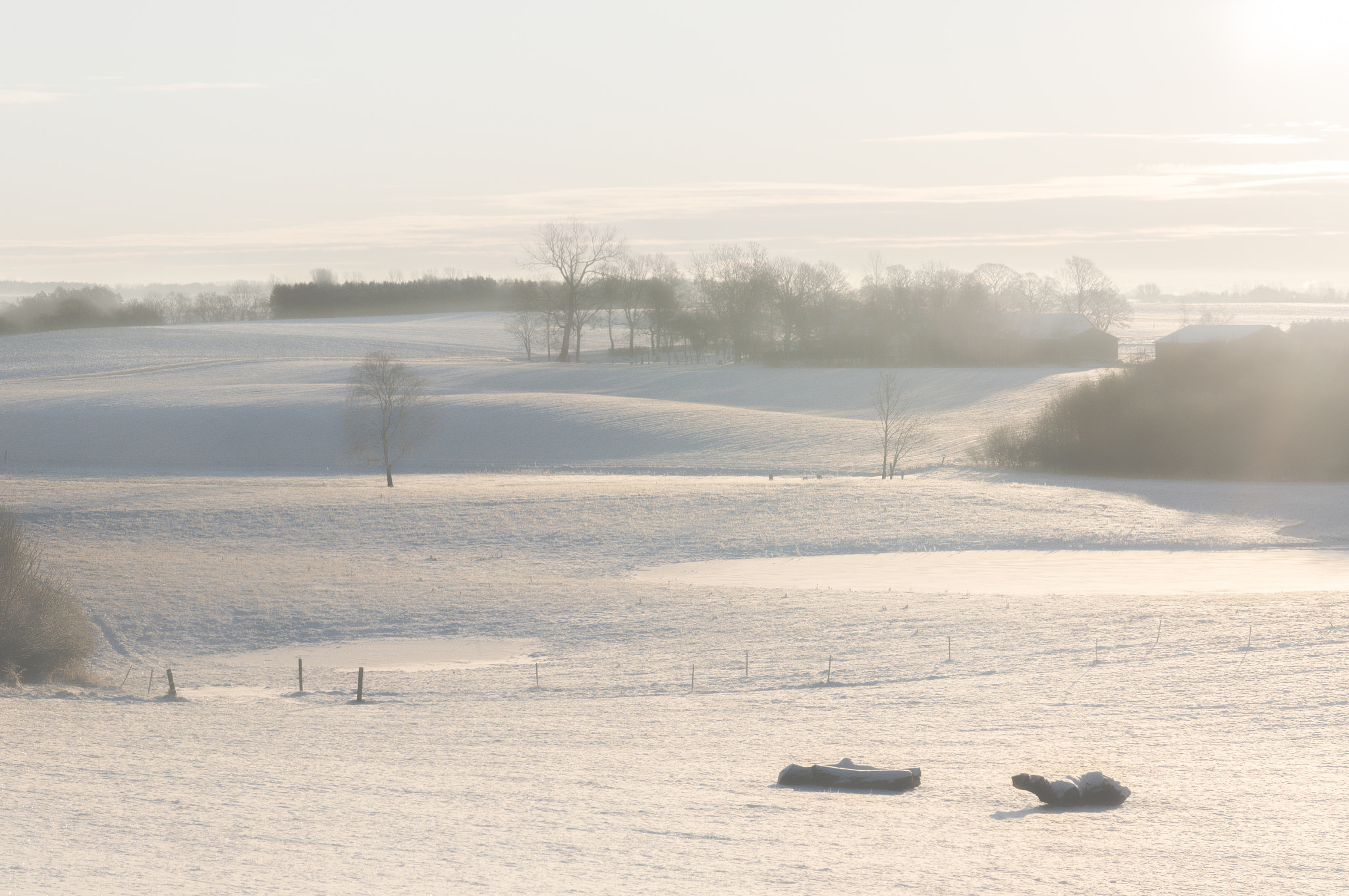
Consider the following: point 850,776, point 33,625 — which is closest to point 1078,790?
point 850,776

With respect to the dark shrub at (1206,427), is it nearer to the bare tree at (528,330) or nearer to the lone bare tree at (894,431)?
the lone bare tree at (894,431)

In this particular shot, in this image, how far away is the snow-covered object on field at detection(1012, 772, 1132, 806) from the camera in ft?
34.2

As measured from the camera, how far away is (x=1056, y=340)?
356 ft

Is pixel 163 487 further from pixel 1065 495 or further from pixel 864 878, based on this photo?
pixel 864 878

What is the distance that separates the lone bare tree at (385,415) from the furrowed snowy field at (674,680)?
2.60 meters

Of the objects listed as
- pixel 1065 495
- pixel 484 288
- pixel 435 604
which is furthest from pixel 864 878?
pixel 484 288

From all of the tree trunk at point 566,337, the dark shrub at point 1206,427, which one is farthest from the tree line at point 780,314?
the dark shrub at point 1206,427

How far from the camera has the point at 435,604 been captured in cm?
2625

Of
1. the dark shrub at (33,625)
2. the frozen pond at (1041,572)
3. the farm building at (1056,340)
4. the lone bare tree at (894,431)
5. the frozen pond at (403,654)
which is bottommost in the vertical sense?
the frozen pond at (403,654)

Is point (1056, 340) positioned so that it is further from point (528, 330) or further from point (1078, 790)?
point (1078, 790)

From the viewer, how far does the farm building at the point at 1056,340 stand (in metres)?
107

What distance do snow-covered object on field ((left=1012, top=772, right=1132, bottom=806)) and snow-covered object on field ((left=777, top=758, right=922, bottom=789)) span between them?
1.19m

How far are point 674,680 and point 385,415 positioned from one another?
3694cm

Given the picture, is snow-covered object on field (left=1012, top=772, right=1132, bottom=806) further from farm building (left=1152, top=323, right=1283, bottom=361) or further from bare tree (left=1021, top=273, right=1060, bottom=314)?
bare tree (left=1021, top=273, right=1060, bottom=314)
